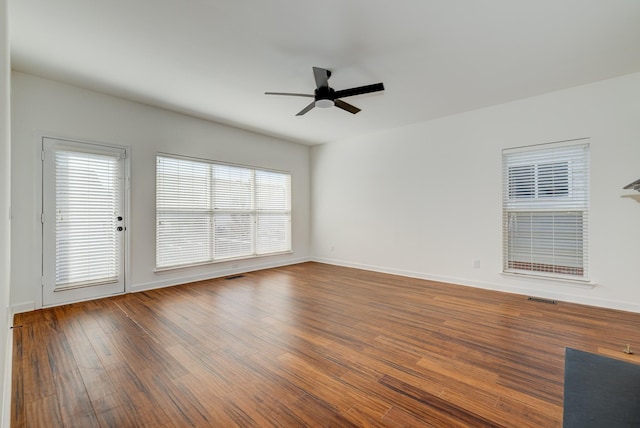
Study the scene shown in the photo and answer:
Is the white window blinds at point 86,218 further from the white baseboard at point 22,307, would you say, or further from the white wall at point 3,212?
the white wall at point 3,212

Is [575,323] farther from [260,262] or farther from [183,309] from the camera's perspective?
[260,262]

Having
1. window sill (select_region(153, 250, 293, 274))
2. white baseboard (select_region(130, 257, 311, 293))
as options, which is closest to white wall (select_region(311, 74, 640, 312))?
white baseboard (select_region(130, 257, 311, 293))

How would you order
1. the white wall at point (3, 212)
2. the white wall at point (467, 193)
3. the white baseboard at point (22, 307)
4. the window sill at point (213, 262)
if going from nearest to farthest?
the white wall at point (3, 212) < the white baseboard at point (22, 307) < the white wall at point (467, 193) < the window sill at point (213, 262)

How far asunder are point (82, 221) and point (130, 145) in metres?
1.28

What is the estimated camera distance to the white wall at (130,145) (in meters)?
3.46

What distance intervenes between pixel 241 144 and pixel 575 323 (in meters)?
5.76

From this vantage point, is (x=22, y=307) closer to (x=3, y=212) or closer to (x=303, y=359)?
(x=3, y=212)

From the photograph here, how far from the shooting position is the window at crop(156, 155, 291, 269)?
15.6ft

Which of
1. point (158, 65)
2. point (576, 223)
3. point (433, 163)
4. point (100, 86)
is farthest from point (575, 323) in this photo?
point (100, 86)

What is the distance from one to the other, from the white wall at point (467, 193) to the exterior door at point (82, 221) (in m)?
4.18

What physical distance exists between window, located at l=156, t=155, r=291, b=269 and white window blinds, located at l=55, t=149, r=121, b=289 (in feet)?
2.05

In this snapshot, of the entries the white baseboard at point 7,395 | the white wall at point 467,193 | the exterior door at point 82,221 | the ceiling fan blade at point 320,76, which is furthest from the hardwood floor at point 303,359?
the ceiling fan blade at point 320,76

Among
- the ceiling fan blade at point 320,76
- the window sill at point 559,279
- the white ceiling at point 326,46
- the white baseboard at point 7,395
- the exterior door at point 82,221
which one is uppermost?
the white ceiling at point 326,46

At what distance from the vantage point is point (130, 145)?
432cm
